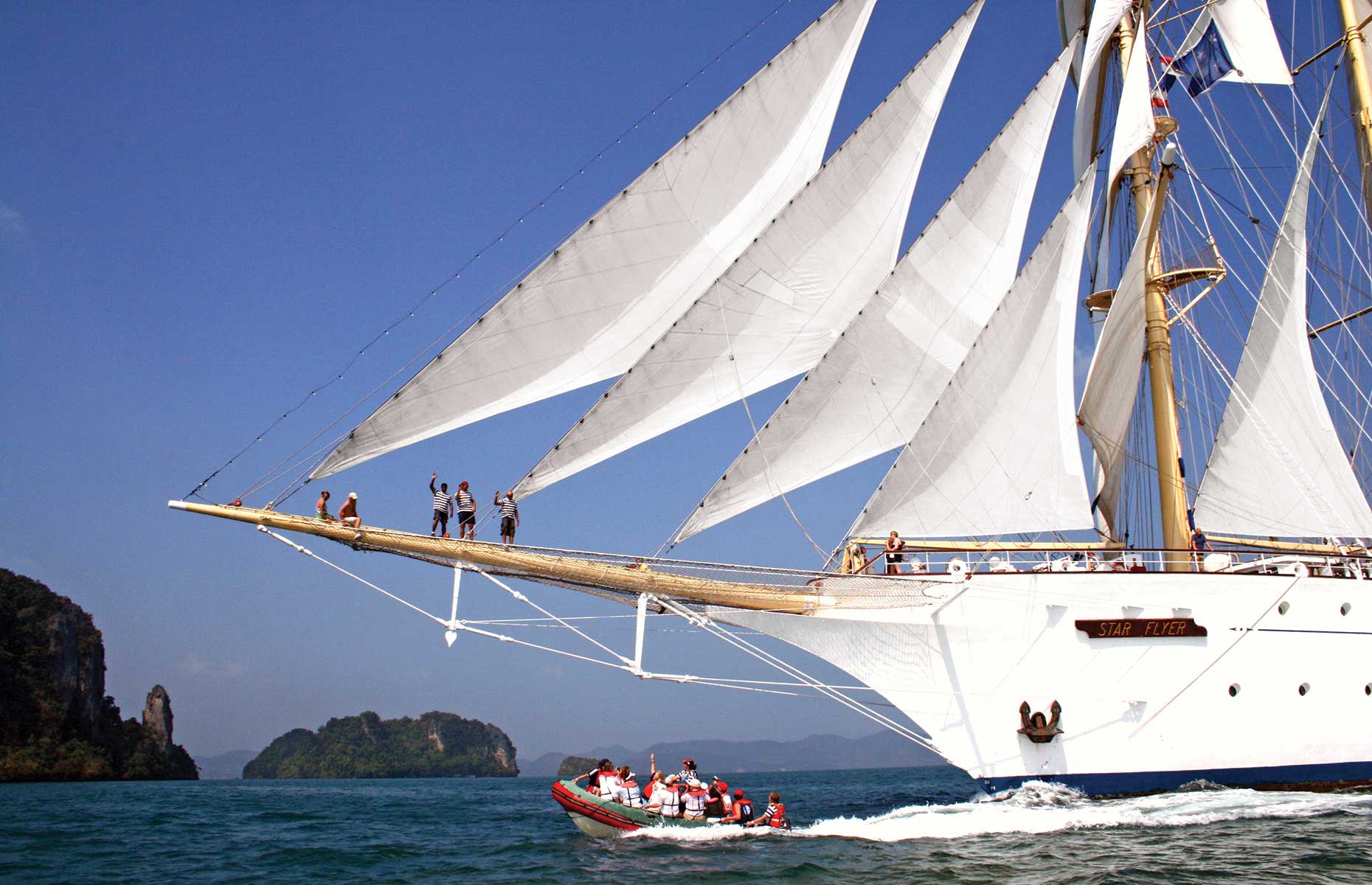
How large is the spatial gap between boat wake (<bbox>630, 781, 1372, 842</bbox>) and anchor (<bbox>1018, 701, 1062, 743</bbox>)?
835 mm

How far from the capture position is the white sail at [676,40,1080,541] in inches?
745

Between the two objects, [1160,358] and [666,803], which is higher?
A: [1160,358]

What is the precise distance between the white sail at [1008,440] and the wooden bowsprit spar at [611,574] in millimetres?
1566

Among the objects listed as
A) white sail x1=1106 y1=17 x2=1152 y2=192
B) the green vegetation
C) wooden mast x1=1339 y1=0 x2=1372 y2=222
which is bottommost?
the green vegetation

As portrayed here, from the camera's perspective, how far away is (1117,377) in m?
21.8

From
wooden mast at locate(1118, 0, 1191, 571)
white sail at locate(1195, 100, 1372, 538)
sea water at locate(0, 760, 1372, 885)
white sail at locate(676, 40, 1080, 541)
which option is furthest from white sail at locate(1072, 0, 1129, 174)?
sea water at locate(0, 760, 1372, 885)

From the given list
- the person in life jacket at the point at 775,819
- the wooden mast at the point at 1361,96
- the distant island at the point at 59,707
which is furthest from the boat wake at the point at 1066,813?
the distant island at the point at 59,707

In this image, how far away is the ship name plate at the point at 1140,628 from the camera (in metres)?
18.3

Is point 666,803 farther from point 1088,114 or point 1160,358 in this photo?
point 1088,114

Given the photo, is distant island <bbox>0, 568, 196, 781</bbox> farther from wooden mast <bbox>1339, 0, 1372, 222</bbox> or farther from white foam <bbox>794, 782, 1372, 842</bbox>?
wooden mast <bbox>1339, 0, 1372, 222</bbox>

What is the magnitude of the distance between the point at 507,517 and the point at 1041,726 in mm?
9817

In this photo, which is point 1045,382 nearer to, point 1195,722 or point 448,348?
point 1195,722

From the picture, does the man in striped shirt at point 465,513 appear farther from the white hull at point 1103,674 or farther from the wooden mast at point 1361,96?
the wooden mast at point 1361,96

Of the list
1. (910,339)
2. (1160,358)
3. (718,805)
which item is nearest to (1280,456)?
(1160,358)
